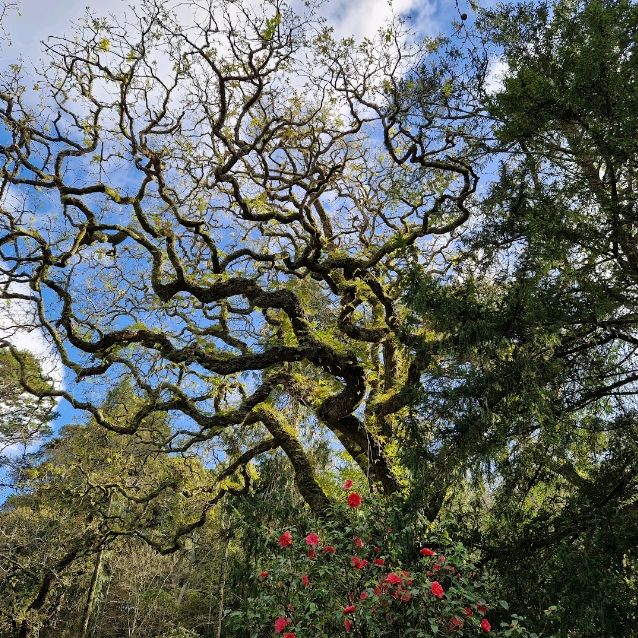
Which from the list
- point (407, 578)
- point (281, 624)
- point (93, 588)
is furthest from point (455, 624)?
point (93, 588)

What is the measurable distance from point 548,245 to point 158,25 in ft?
15.7

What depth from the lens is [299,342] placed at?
5.83 metres

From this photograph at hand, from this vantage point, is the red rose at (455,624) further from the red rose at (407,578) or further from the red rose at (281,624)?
the red rose at (281,624)

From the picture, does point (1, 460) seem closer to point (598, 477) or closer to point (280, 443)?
point (280, 443)

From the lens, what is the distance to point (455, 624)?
3.34 metres

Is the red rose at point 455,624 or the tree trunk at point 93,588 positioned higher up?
the tree trunk at point 93,588

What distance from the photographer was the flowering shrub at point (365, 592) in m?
3.43

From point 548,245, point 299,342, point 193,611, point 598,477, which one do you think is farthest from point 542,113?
point 193,611

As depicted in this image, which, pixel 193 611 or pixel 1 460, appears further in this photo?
pixel 193 611

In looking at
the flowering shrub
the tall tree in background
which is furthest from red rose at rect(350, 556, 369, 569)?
the tall tree in background

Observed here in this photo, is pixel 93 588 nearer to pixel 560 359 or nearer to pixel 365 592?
pixel 365 592

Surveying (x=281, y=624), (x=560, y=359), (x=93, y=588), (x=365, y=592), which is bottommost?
(x=281, y=624)

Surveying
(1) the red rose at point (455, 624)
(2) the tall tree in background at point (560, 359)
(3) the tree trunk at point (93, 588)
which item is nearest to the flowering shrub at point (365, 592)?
(1) the red rose at point (455, 624)

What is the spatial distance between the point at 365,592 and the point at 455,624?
60cm
